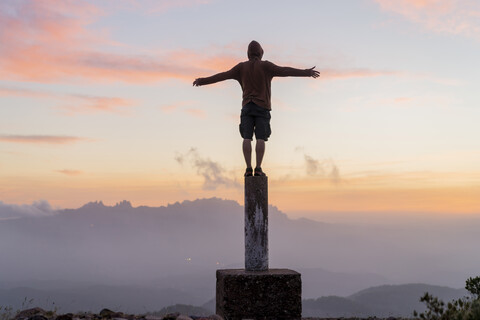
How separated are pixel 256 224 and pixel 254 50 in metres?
3.82

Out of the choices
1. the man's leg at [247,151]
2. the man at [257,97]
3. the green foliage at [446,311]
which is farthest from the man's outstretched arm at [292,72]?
the green foliage at [446,311]

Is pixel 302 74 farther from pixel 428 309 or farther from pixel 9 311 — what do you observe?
pixel 9 311

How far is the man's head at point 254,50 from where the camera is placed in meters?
10.8

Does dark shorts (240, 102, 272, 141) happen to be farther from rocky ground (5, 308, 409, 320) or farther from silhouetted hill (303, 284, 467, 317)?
silhouetted hill (303, 284, 467, 317)

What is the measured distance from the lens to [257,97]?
34.4 feet

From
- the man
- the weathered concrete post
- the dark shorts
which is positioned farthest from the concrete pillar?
the dark shorts

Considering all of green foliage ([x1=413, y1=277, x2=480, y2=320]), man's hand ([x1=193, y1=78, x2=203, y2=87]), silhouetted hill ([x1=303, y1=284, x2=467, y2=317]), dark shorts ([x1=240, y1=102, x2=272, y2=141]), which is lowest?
silhouetted hill ([x1=303, y1=284, x2=467, y2=317])

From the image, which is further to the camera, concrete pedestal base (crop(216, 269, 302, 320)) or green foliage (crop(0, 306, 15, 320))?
concrete pedestal base (crop(216, 269, 302, 320))

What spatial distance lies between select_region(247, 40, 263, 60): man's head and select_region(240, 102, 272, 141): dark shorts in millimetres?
1106

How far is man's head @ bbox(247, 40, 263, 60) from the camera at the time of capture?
35.3 ft

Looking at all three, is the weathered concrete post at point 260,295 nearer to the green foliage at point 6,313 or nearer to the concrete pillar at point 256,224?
the concrete pillar at point 256,224

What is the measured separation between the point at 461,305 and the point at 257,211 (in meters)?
4.05

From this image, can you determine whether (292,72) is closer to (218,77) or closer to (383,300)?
(218,77)

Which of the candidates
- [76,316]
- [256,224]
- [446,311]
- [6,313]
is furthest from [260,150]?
[6,313]
